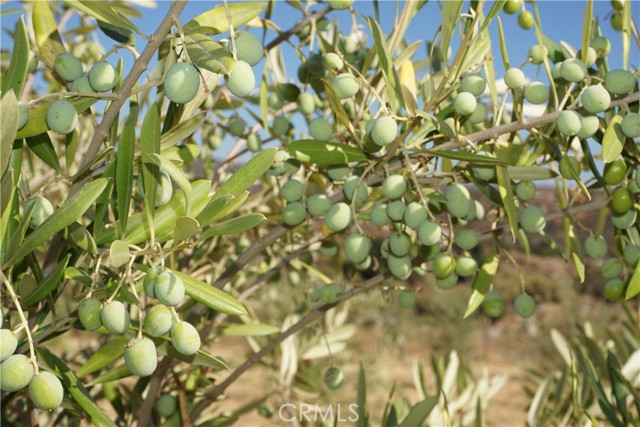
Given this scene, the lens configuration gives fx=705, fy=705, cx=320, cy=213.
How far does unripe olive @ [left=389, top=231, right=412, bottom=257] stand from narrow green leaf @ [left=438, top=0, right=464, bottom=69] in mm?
224

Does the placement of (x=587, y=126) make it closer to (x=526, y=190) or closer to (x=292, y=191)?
(x=526, y=190)

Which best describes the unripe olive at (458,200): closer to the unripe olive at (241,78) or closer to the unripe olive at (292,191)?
the unripe olive at (292,191)

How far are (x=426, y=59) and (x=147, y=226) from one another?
2.35 ft

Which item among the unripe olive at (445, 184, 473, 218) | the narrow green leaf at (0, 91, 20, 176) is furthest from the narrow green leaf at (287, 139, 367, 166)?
the narrow green leaf at (0, 91, 20, 176)

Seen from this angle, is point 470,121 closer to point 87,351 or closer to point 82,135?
point 87,351

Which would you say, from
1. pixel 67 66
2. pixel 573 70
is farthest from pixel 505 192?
pixel 67 66

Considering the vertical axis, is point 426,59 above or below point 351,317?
above

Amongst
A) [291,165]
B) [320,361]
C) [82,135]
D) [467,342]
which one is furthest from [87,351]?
[467,342]

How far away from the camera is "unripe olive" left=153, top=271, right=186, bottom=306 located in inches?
23.0

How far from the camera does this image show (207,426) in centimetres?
119

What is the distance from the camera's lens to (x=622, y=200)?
860 mm

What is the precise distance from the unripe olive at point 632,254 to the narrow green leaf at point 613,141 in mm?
175

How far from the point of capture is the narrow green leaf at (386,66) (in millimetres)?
692

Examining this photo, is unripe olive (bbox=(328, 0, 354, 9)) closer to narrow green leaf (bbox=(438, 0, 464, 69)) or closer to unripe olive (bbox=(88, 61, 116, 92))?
narrow green leaf (bbox=(438, 0, 464, 69))
